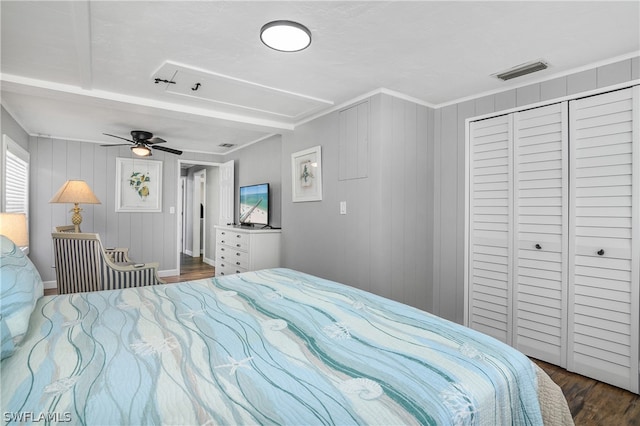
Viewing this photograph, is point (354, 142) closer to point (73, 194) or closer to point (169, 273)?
point (73, 194)

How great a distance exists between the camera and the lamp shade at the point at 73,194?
3664mm

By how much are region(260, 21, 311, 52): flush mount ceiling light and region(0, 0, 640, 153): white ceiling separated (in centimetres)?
4

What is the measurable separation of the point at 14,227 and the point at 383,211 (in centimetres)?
272

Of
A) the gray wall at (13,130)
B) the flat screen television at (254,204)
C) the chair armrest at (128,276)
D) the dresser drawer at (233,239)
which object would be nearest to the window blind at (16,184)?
the gray wall at (13,130)

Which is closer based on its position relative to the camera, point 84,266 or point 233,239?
point 84,266

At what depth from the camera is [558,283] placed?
2.63 meters

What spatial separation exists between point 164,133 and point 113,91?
1.81m

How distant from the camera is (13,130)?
386 centimetres

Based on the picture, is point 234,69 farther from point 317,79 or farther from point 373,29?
point 373,29

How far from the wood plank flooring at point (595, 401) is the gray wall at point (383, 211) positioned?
1.27m

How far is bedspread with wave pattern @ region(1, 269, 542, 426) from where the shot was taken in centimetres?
82

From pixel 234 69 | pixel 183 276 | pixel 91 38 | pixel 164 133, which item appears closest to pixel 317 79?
pixel 234 69

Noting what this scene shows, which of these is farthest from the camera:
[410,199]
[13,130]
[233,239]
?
[233,239]

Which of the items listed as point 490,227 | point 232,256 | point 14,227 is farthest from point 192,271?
point 490,227
